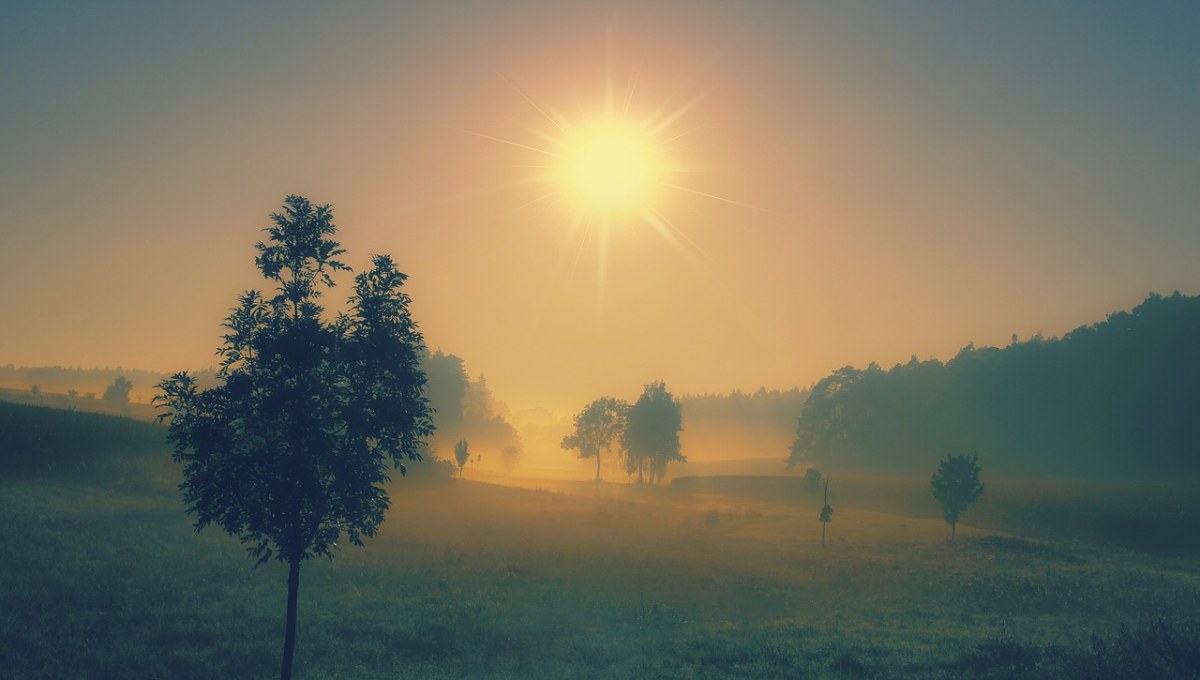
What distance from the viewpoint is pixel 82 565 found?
26.9m

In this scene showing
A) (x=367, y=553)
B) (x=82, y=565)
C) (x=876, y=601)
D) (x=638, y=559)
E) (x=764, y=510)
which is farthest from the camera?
(x=764, y=510)

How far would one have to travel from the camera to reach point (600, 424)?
396 ft

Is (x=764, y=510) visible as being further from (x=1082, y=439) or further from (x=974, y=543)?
(x=1082, y=439)

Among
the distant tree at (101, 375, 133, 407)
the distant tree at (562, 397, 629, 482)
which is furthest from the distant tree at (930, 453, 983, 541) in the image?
the distant tree at (101, 375, 133, 407)

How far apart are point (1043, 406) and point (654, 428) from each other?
76115 millimetres

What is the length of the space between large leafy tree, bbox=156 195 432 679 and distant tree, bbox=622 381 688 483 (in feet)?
313

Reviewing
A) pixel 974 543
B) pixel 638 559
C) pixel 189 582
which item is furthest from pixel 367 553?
pixel 974 543

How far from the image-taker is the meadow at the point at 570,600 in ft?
67.3

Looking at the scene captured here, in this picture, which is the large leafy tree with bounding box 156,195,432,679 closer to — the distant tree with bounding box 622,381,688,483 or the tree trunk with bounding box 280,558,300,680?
the tree trunk with bounding box 280,558,300,680

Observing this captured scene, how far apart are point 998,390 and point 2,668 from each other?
145493 millimetres

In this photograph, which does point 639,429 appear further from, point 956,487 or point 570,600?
point 570,600

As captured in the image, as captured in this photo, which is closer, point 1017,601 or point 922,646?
point 922,646

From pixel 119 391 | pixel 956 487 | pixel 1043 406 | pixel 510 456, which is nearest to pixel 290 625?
pixel 956 487

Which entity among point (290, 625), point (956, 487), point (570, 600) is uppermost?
point (290, 625)
